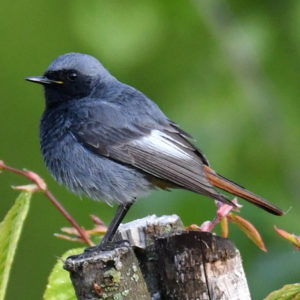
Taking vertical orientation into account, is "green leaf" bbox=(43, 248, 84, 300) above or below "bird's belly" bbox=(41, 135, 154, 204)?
below

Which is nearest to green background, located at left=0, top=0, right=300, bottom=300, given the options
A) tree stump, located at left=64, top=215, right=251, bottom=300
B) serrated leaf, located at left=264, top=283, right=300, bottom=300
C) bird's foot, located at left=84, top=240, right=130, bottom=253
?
bird's foot, located at left=84, top=240, right=130, bottom=253

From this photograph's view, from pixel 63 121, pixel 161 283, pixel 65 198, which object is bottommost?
pixel 65 198

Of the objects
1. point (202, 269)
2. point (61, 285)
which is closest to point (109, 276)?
point (202, 269)

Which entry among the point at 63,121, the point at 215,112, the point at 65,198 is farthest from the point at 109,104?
the point at 65,198

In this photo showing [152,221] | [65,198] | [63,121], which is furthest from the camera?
[65,198]

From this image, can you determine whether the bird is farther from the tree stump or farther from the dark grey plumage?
the tree stump

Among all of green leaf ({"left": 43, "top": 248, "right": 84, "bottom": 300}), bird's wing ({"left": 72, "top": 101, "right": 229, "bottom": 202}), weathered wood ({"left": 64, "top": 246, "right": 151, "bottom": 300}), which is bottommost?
green leaf ({"left": 43, "top": 248, "right": 84, "bottom": 300})

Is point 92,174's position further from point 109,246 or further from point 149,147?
point 109,246

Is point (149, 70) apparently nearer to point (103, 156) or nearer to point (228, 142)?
point (228, 142)
